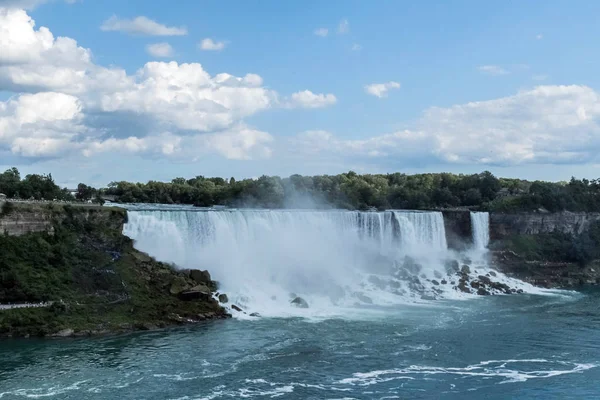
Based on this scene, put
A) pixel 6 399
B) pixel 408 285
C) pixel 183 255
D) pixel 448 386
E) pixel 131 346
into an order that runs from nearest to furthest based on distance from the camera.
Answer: pixel 6 399 < pixel 448 386 < pixel 131 346 < pixel 183 255 < pixel 408 285

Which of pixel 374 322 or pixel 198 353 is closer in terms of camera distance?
pixel 198 353

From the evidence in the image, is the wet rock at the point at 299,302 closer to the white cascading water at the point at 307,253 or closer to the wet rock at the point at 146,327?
the white cascading water at the point at 307,253

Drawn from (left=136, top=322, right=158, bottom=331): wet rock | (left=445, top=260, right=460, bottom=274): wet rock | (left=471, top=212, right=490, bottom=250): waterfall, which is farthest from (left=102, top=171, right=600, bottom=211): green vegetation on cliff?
(left=136, top=322, right=158, bottom=331): wet rock

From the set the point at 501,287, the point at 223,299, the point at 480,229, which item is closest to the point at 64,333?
the point at 223,299

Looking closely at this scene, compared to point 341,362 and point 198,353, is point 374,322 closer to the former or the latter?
point 341,362

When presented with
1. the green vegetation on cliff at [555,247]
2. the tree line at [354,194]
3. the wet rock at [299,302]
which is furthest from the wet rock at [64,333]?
the green vegetation on cliff at [555,247]

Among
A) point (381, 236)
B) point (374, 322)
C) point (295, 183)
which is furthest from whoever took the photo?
point (295, 183)

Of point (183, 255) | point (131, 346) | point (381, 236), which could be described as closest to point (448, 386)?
point (131, 346)
